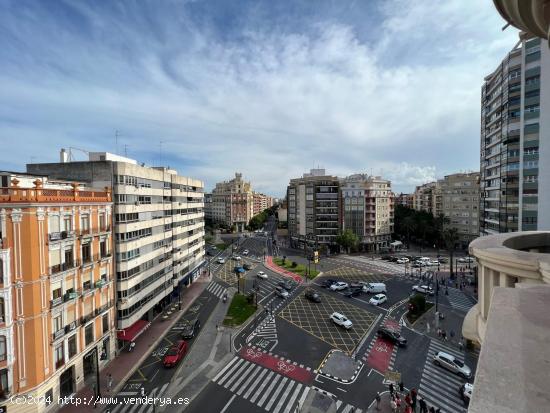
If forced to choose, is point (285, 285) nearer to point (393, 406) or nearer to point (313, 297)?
point (313, 297)

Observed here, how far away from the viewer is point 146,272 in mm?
37812

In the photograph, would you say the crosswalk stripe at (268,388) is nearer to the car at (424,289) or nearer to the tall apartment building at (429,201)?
the car at (424,289)

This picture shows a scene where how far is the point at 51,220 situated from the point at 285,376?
25.6 metres

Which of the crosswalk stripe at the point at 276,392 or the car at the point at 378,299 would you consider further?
the car at the point at 378,299

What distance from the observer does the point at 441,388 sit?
2614 centimetres

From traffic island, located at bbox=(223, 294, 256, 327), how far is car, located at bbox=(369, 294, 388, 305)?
18.9 meters

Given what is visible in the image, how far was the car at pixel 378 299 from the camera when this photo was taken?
45.8m

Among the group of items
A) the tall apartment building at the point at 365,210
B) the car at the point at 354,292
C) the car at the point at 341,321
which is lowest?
the car at the point at 354,292

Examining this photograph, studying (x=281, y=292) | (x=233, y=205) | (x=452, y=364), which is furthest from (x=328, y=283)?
(x=233, y=205)

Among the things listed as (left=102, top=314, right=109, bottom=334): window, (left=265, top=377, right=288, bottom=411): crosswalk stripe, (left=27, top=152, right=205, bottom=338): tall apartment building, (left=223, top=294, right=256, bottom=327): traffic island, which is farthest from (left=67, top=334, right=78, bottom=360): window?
(left=265, top=377, right=288, bottom=411): crosswalk stripe

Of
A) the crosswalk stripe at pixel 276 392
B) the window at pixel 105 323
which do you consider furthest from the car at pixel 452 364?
the window at pixel 105 323

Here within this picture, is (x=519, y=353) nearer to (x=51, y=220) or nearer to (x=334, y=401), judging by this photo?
(x=334, y=401)

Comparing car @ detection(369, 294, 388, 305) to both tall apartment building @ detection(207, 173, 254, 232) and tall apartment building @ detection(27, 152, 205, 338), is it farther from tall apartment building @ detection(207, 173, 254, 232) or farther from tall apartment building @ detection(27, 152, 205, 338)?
tall apartment building @ detection(207, 173, 254, 232)

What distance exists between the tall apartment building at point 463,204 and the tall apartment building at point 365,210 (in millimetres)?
21897
